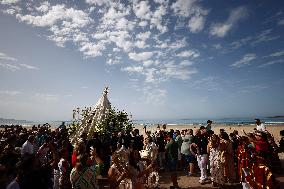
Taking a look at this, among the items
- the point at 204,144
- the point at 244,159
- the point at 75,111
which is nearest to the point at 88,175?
the point at 244,159

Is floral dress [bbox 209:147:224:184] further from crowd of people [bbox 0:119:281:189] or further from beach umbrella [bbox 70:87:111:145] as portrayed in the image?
beach umbrella [bbox 70:87:111:145]

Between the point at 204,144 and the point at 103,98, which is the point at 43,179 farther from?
the point at 103,98

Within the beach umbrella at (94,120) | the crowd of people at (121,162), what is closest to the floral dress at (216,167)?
the crowd of people at (121,162)

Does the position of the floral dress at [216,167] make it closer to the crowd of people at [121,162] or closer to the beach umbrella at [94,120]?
the crowd of people at [121,162]

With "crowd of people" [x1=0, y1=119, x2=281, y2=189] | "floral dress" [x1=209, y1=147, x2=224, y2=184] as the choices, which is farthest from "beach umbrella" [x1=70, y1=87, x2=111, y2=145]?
"floral dress" [x1=209, y1=147, x2=224, y2=184]

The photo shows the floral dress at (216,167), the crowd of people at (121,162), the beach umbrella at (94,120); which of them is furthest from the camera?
the beach umbrella at (94,120)

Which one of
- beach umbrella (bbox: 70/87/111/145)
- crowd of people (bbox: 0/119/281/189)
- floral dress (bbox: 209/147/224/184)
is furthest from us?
beach umbrella (bbox: 70/87/111/145)

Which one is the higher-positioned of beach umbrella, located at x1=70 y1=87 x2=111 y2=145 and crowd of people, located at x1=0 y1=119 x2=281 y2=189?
beach umbrella, located at x1=70 y1=87 x2=111 y2=145

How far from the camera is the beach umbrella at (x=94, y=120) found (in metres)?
16.5

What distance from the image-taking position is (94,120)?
17.4m

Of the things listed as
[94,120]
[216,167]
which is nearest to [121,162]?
[216,167]

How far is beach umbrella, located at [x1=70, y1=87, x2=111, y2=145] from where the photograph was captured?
16500 millimetres

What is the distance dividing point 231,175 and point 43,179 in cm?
951

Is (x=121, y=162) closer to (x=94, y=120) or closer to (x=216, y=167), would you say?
(x=216, y=167)
